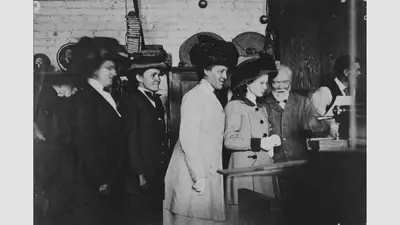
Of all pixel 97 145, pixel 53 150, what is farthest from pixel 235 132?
pixel 53 150

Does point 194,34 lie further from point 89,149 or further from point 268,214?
point 268,214

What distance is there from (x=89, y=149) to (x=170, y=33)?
91cm

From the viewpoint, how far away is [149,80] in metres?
2.89

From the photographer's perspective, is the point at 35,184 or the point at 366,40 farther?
the point at 366,40

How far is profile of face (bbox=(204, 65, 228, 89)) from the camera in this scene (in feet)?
9.59

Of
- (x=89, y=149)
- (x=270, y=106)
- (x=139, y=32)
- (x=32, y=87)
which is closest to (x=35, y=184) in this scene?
(x=89, y=149)

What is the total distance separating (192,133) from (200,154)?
0.15m

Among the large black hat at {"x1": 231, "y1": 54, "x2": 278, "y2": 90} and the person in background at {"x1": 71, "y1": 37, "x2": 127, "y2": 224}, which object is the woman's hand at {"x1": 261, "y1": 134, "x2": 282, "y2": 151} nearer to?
the large black hat at {"x1": 231, "y1": 54, "x2": 278, "y2": 90}

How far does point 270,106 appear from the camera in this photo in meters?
2.98

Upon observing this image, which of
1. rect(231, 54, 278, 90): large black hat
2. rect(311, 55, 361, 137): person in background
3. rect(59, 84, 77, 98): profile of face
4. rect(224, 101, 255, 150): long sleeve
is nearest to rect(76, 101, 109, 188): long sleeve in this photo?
rect(59, 84, 77, 98): profile of face

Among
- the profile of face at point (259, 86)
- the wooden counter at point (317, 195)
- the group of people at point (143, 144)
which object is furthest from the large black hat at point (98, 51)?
the wooden counter at point (317, 195)

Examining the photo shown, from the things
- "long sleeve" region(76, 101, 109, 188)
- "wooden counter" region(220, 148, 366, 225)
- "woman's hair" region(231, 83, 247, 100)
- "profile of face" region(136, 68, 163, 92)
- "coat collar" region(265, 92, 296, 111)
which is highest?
"profile of face" region(136, 68, 163, 92)

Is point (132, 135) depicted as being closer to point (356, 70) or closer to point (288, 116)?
point (288, 116)

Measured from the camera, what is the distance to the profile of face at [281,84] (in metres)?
2.98
